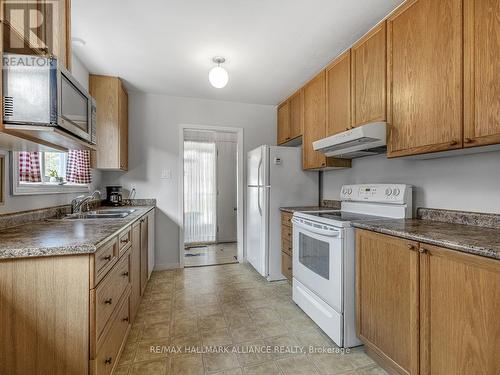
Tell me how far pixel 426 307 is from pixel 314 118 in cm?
210

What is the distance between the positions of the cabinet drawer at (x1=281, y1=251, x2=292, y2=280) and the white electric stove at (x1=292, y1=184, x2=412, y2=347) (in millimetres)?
335

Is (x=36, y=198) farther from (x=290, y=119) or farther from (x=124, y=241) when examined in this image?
(x=290, y=119)

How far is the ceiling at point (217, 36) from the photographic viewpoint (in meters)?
1.78

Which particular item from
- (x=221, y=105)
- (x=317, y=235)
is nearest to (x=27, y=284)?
(x=317, y=235)

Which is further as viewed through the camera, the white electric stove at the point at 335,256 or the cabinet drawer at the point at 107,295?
the white electric stove at the point at 335,256

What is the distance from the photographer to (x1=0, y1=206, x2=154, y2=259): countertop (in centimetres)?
105

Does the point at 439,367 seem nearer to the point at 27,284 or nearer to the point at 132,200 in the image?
the point at 27,284

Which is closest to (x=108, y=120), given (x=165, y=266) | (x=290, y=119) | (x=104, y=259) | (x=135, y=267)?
(x=135, y=267)

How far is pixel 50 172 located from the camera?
87.7 inches

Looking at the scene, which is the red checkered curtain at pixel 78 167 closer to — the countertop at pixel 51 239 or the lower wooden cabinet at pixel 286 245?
the countertop at pixel 51 239

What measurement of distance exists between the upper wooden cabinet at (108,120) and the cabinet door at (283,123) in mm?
2128

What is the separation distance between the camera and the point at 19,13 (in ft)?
3.46

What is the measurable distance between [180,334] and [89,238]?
1.19m

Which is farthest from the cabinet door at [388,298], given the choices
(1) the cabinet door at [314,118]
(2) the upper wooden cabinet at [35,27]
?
(2) the upper wooden cabinet at [35,27]
